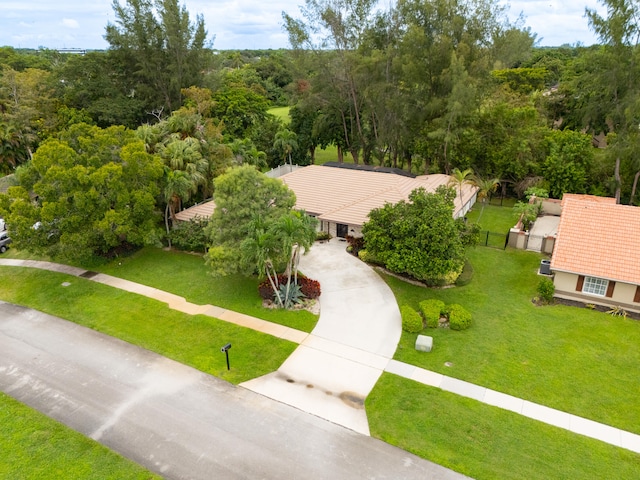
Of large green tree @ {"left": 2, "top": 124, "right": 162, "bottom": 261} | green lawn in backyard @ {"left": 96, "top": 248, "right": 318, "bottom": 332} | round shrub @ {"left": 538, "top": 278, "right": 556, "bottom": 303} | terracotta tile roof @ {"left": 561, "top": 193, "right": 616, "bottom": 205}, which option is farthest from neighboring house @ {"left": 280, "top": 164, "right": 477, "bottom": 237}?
large green tree @ {"left": 2, "top": 124, "right": 162, "bottom": 261}

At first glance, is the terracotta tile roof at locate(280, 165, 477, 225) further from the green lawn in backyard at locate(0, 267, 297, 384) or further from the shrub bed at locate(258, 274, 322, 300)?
the green lawn in backyard at locate(0, 267, 297, 384)

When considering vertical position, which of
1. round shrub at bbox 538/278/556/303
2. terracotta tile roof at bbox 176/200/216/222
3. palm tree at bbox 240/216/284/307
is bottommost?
round shrub at bbox 538/278/556/303

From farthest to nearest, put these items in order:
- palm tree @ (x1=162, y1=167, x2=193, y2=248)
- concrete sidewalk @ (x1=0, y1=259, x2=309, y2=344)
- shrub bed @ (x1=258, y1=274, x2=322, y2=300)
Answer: palm tree @ (x1=162, y1=167, x2=193, y2=248), shrub bed @ (x1=258, y1=274, x2=322, y2=300), concrete sidewalk @ (x1=0, y1=259, x2=309, y2=344)

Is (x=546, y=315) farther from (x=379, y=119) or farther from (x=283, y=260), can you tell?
(x=379, y=119)

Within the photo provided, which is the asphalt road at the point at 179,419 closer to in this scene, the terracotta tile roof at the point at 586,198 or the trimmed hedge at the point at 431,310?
the trimmed hedge at the point at 431,310

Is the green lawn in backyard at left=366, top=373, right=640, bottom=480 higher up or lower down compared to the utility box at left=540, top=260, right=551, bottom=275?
lower down

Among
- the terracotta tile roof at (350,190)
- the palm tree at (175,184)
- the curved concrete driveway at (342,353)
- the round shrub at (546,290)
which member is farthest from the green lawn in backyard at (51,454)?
the round shrub at (546,290)
